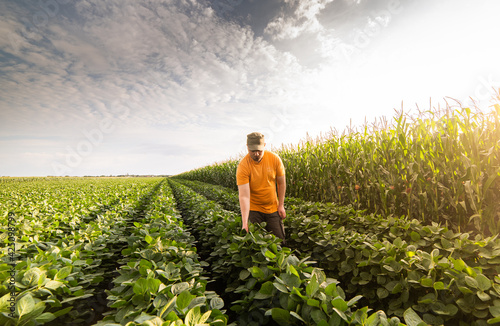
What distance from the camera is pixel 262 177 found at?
3734mm

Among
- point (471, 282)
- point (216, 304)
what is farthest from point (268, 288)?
point (471, 282)

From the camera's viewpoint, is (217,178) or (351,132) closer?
(351,132)

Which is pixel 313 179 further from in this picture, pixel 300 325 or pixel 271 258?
pixel 300 325

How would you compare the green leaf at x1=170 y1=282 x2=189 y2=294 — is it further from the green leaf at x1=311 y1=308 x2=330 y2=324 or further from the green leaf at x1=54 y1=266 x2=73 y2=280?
the green leaf at x1=54 y1=266 x2=73 y2=280

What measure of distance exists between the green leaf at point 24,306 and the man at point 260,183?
2227 mm

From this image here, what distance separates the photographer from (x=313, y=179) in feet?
24.1

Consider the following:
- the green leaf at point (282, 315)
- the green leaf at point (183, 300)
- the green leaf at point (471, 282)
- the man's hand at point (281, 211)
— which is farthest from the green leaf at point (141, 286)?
the man's hand at point (281, 211)

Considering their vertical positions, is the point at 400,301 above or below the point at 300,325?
below

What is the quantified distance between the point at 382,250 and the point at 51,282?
10.7ft

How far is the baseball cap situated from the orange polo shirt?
262mm

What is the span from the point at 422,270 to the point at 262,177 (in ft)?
7.38

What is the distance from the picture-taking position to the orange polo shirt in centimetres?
363

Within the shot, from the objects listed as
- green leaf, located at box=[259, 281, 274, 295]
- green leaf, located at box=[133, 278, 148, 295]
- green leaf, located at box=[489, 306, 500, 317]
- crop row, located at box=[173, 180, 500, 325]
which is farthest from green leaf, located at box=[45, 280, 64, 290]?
green leaf, located at box=[489, 306, 500, 317]

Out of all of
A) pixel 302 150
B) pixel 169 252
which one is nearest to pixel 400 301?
pixel 169 252
